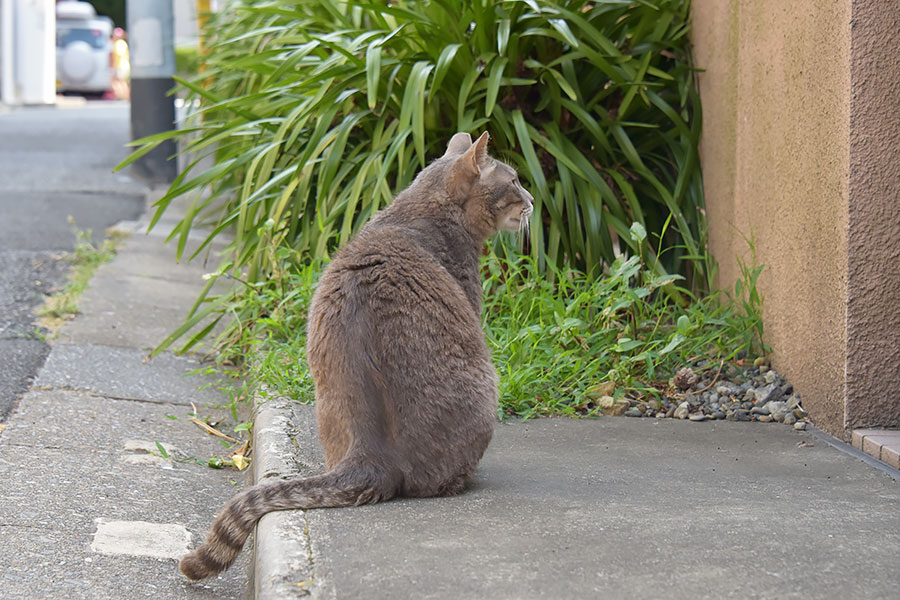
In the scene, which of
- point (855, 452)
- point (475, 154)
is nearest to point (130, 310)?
point (475, 154)

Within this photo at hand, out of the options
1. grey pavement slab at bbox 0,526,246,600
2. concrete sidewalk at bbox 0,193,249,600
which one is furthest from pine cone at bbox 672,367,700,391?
grey pavement slab at bbox 0,526,246,600

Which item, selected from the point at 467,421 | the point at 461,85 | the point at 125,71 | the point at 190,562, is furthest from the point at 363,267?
the point at 125,71

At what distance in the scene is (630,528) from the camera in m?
2.53

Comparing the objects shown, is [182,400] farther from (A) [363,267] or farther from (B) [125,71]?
(B) [125,71]

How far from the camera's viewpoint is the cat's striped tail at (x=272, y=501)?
8.13ft

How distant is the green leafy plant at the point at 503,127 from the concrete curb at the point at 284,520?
45.9 inches

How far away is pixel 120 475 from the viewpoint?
3359 mm

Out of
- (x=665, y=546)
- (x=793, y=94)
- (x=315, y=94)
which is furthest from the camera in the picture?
(x=315, y=94)

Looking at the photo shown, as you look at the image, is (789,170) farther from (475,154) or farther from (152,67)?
(152,67)

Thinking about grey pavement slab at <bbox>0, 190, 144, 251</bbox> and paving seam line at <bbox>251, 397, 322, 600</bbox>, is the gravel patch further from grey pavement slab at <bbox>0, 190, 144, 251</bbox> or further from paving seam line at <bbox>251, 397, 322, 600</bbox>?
grey pavement slab at <bbox>0, 190, 144, 251</bbox>

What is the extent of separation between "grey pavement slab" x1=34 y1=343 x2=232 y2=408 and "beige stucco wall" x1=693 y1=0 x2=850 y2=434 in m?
Result: 2.36

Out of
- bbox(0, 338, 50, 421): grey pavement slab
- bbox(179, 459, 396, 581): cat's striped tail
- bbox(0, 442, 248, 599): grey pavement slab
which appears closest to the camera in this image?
bbox(179, 459, 396, 581): cat's striped tail

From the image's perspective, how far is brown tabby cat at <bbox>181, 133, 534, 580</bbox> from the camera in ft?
8.77

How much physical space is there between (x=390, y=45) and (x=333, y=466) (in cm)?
274
